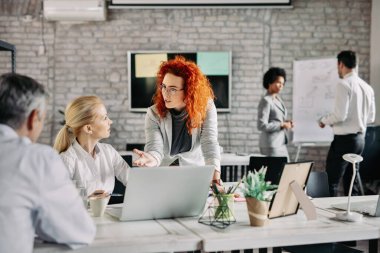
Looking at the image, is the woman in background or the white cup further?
the woman in background

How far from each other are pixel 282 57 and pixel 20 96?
495 cm

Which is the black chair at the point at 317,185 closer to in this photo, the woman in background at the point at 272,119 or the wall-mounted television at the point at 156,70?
the woman in background at the point at 272,119

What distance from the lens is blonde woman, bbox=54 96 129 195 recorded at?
229 cm

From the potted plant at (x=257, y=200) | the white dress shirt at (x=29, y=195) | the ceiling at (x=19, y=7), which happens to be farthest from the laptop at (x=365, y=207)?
the ceiling at (x=19, y=7)

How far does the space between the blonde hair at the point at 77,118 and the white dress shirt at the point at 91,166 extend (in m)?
0.04

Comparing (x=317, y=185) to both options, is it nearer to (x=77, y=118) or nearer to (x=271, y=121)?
(x=77, y=118)

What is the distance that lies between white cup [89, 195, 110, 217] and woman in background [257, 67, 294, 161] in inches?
110

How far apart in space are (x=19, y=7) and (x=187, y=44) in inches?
81.5

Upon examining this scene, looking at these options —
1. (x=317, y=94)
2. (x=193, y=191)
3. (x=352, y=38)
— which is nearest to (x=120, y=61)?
(x=317, y=94)

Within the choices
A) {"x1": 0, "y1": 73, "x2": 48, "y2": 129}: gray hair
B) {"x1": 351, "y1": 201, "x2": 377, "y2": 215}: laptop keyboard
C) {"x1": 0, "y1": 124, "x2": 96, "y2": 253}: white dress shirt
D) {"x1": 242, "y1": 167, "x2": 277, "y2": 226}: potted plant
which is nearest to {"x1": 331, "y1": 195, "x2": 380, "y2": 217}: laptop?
{"x1": 351, "y1": 201, "x2": 377, "y2": 215}: laptop keyboard

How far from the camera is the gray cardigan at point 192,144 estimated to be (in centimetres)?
260

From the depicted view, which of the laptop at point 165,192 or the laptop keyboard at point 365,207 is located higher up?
the laptop at point 165,192

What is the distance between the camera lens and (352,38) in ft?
19.7

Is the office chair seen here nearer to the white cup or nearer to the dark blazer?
the dark blazer
